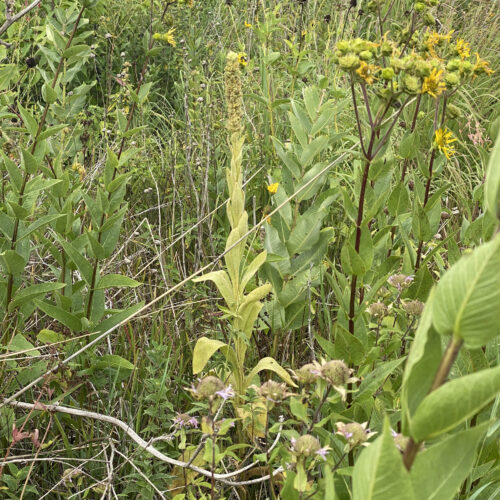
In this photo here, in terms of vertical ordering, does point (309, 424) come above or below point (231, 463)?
above

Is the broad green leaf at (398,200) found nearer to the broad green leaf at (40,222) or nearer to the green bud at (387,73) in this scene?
the green bud at (387,73)

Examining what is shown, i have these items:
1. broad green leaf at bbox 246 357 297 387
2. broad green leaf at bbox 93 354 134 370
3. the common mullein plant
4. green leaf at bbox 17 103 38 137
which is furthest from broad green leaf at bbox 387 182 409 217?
green leaf at bbox 17 103 38 137

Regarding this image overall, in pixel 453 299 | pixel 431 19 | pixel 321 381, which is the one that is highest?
pixel 431 19

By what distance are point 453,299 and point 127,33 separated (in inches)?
177

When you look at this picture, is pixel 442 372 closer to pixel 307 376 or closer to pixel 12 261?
pixel 307 376

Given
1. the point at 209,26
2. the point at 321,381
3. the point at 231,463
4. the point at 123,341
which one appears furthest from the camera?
the point at 209,26

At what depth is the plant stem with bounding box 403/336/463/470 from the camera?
49cm

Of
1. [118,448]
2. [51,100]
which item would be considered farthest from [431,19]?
[118,448]

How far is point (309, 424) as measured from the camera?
3.99 feet

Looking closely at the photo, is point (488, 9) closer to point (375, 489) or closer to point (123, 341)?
point (123, 341)

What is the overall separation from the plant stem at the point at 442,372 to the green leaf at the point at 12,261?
1.44 metres

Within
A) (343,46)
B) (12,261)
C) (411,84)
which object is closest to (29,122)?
(12,261)

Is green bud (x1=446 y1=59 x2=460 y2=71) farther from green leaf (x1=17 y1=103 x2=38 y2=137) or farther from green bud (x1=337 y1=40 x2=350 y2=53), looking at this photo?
green leaf (x1=17 y1=103 x2=38 y2=137)

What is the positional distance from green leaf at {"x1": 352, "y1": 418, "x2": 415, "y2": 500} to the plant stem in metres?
0.03
